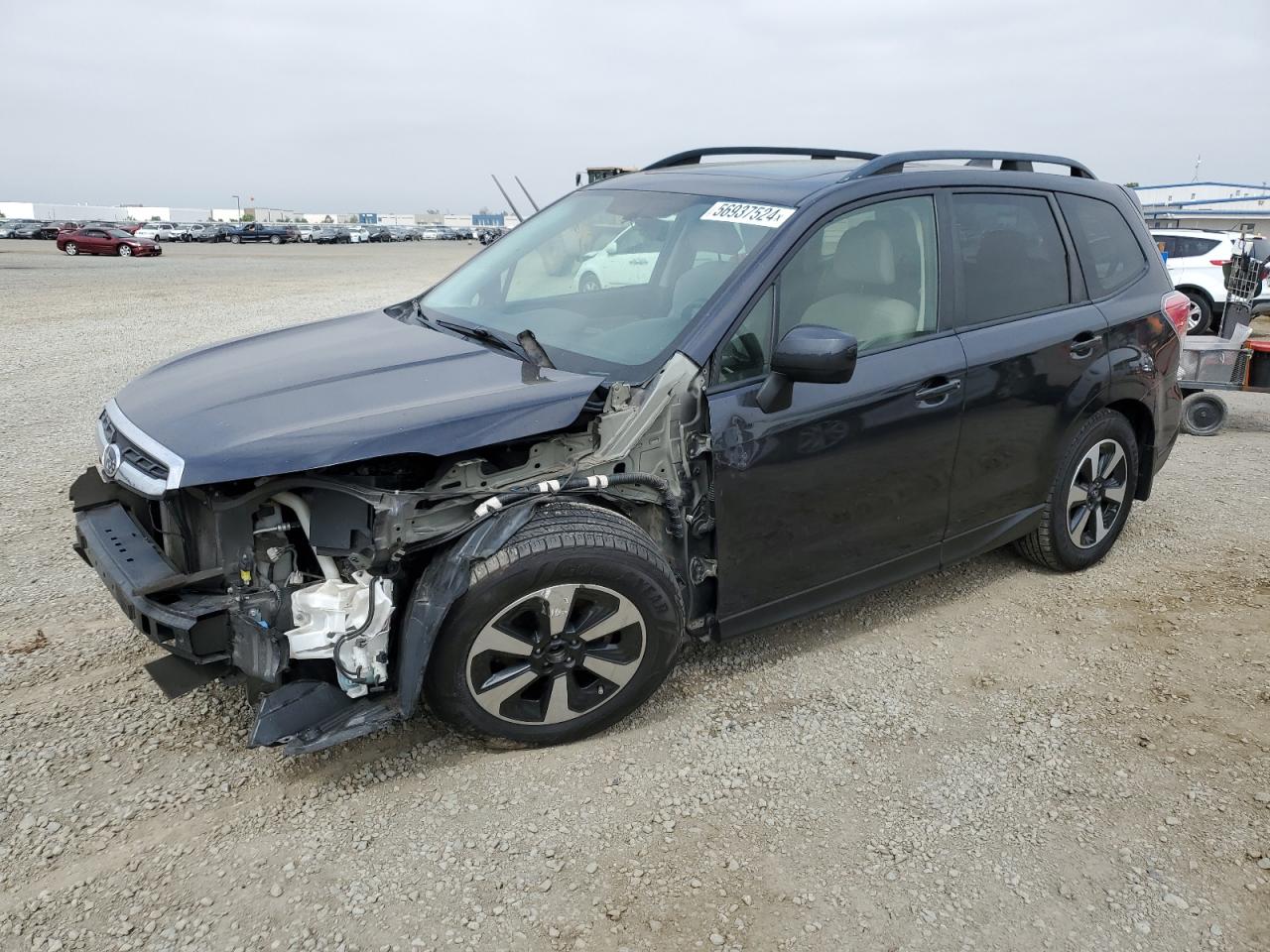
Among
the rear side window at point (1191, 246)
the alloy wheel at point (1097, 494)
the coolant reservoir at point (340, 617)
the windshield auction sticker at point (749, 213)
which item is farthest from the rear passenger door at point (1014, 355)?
the rear side window at point (1191, 246)

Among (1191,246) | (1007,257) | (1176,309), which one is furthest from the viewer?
(1191,246)

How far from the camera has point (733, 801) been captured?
2.86m

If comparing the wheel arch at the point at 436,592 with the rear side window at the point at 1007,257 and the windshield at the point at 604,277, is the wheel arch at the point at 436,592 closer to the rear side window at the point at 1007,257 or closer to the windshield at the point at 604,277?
the windshield at the point at 604,277

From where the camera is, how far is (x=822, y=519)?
3328 millimetres

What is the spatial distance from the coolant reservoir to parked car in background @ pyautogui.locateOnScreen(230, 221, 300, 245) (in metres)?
61.1

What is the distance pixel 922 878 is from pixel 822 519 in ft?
4.08

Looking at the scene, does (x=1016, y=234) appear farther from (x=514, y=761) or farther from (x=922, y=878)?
(x=514, y=761)

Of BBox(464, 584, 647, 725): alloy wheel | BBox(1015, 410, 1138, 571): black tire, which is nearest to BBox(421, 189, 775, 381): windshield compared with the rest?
BBox(464, 584, 647, 725): alloy wheel

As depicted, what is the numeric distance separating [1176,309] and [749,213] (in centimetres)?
258

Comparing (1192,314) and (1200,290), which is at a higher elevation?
(1192,314)

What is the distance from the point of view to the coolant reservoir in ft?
8.82

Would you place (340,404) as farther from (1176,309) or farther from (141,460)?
(1176,309)

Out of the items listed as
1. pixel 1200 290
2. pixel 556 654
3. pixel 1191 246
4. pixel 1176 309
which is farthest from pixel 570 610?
pixel 1191 246

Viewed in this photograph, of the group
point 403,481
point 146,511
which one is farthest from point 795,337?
point 146,511
